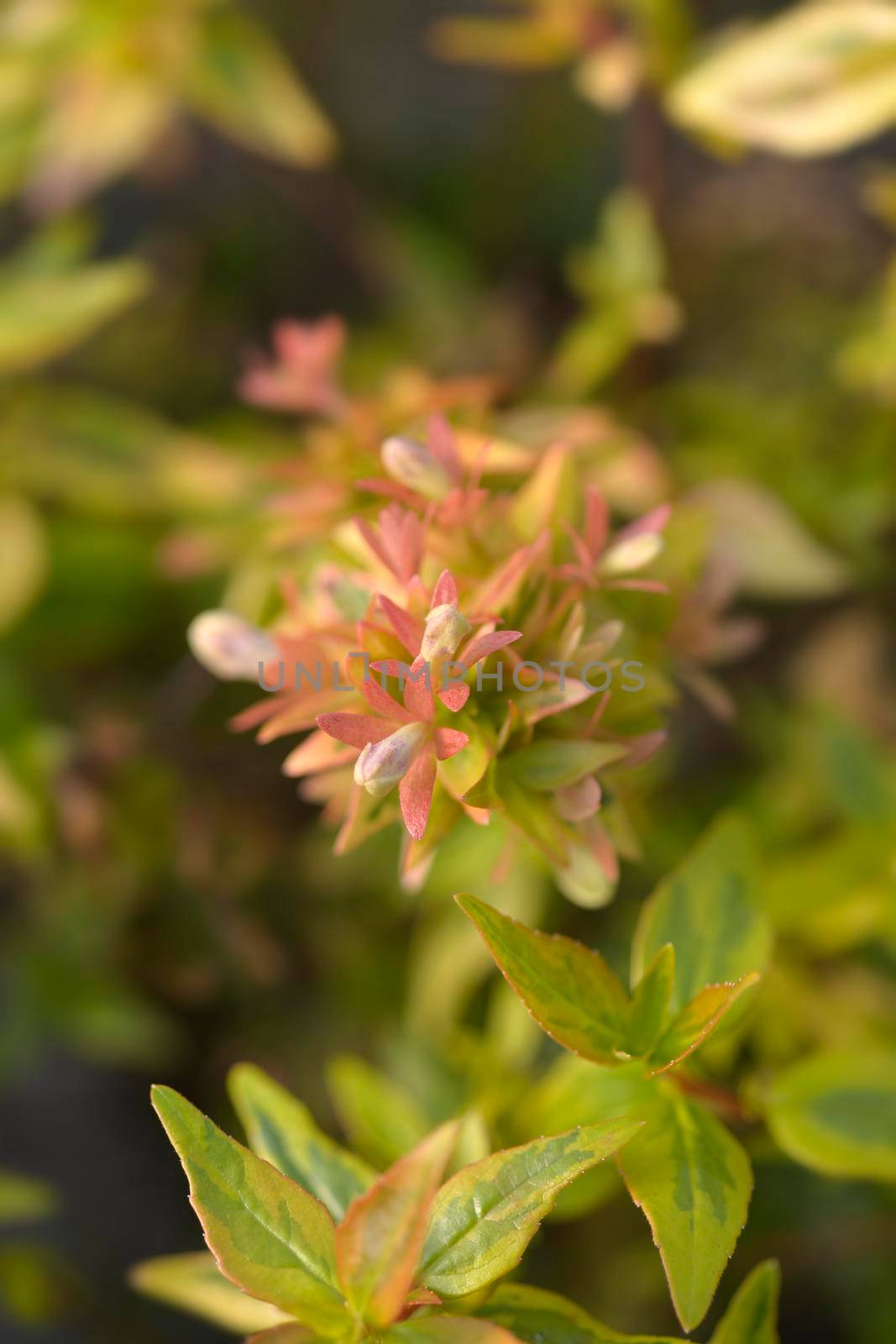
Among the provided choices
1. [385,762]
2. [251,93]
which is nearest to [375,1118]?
[385,762]

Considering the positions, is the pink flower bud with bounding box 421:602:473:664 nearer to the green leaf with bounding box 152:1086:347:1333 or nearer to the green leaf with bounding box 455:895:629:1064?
the green leaf with bounding box 455:895:629:1064

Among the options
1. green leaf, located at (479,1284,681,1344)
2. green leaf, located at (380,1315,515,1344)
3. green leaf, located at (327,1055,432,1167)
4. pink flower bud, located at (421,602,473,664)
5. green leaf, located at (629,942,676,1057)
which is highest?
pink flower bud, located at (421,602,473,664)

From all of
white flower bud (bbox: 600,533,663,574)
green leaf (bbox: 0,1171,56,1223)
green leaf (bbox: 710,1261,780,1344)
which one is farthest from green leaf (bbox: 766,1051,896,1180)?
green leaf (bbox: 0,1171,56,1223)

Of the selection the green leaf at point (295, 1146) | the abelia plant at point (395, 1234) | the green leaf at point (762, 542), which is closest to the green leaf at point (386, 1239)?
the abelia plant at point (395, 1234)

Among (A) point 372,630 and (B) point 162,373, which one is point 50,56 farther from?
(A) point 372,630

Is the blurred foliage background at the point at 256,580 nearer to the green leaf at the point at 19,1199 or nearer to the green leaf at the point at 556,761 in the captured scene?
the green leaf at the point at 19,1199

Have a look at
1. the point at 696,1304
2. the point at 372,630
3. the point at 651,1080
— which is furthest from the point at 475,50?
the point at 696,1304
